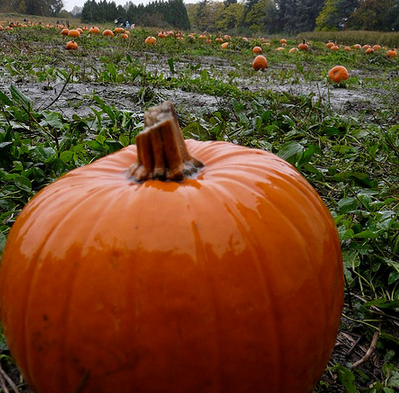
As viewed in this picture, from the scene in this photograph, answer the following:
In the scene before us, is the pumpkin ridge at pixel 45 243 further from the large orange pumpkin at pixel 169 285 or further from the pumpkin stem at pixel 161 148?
the pumpkin stem at pixel 161 148

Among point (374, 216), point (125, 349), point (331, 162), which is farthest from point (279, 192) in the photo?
point (331, 162)

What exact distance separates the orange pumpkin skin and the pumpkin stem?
0.04 metres

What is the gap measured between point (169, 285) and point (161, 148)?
1.30ft

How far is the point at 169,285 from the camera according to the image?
0.96 meters

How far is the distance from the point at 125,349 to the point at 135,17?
47.3 metres

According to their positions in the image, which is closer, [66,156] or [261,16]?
[66,156]

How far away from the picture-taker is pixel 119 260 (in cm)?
98

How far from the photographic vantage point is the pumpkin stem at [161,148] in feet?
3.73

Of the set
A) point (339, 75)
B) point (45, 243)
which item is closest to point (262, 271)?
point (45, 243)

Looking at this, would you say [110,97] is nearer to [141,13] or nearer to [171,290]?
[171,290]

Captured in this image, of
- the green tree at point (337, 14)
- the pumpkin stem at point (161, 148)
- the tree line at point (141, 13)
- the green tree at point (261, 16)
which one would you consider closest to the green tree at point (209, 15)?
the green tree at point (261, 16)

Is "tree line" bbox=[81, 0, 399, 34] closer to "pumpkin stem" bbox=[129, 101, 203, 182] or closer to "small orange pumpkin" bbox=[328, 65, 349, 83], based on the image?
"small orange pumpkin" bbox=[328, 65, 349, 83]

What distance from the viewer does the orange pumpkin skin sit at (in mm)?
958

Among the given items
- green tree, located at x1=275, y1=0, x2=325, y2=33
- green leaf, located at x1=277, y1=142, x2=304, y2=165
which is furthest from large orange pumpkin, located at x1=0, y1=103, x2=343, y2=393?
green tree, located at x1=275, y1=0, x2=325, y2=33
